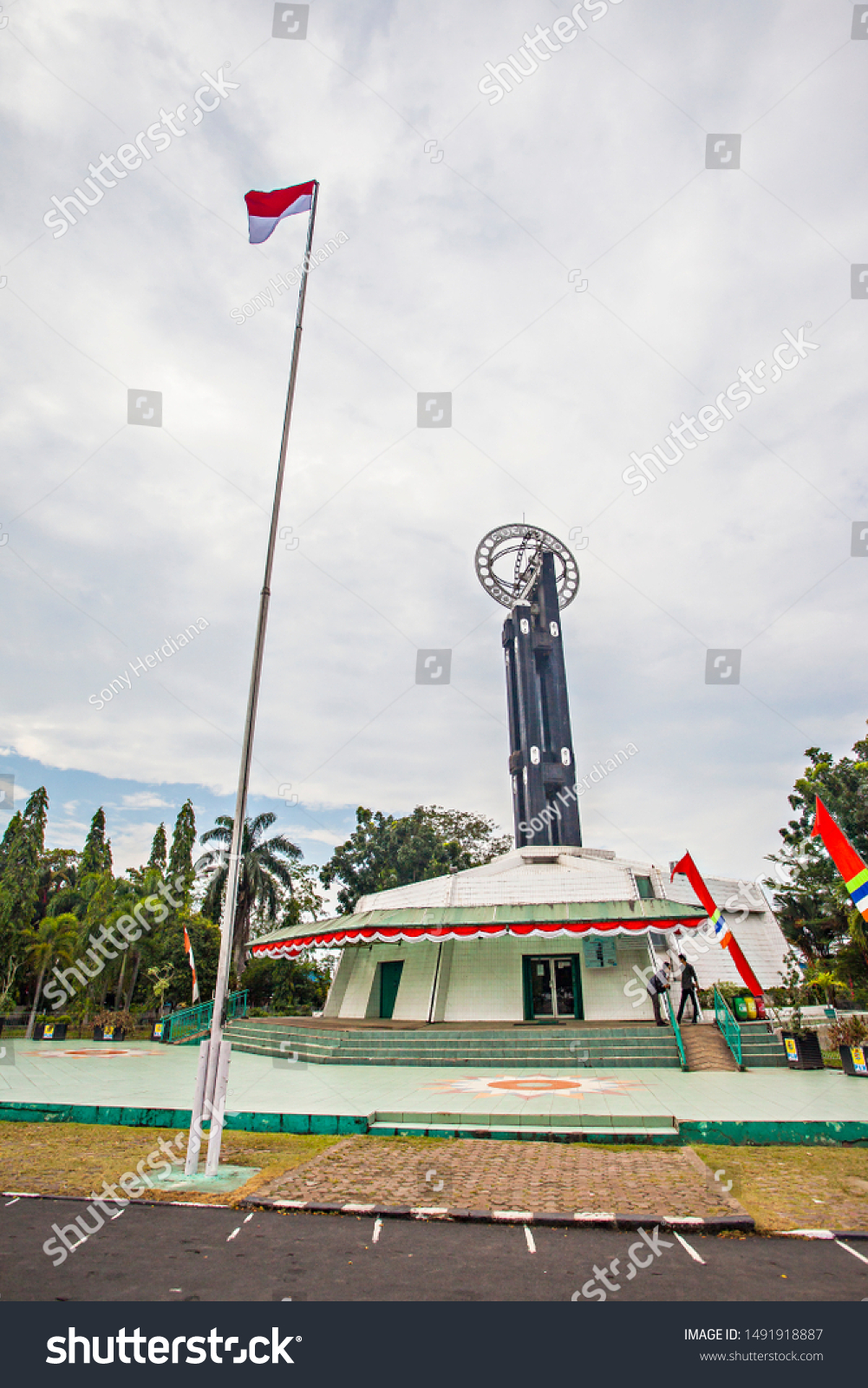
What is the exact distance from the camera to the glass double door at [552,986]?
21.6 metres

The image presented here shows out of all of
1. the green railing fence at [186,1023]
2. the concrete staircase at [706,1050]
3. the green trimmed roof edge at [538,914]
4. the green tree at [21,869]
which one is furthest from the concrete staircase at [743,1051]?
the green tree at [21,869]

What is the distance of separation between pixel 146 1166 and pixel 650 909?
14.6 meters

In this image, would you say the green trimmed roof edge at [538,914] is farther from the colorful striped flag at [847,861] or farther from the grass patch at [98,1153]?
the grass patch at [98,1153]

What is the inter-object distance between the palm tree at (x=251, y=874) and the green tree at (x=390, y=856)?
22.4 feet

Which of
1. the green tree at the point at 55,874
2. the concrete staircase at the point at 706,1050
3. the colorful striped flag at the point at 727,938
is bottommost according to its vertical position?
the concrete staircase at the point at 706,1050

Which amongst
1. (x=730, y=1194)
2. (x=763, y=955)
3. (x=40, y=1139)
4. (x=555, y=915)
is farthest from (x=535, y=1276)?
(x=763, y=955)

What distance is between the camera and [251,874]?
38719 mm

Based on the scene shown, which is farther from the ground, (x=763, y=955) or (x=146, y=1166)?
(x=763, y=955)

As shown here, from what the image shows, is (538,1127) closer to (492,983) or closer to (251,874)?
(492,983)

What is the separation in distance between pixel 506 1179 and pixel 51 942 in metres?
29.2
